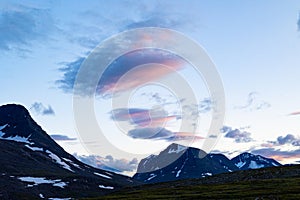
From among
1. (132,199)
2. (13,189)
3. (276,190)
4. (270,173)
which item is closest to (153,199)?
(132,199)

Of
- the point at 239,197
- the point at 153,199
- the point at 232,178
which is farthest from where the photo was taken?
the point at 232,178

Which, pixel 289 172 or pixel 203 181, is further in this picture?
pixel 203 181

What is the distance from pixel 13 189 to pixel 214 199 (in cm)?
12862

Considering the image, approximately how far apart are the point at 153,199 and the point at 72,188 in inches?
4954

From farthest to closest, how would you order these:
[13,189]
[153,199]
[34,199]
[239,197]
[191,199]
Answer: [13,189], [34,199], [153,199], [191,199], [239,197]

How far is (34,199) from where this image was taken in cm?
16225

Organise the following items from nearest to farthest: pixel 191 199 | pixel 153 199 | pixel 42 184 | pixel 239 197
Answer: pixel 239 197 → pixel 191 199 → pixel 153 199 → pixel 42 184

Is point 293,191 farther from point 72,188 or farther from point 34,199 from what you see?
point 72,188

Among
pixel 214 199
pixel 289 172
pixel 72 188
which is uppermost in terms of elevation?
pixel 72 188

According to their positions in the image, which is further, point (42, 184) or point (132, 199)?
point (42, 184)

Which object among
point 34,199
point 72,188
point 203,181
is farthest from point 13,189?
point 203,181

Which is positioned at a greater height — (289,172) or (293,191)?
(289,172)

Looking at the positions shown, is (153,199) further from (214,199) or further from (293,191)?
(293,191)

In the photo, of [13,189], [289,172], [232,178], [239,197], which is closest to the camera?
[239,197]
